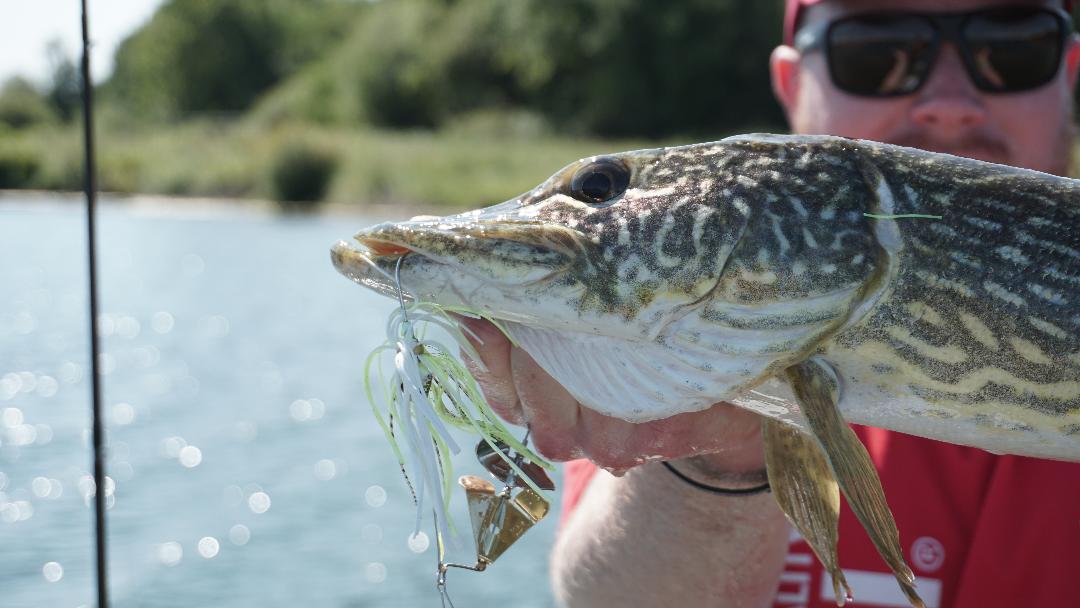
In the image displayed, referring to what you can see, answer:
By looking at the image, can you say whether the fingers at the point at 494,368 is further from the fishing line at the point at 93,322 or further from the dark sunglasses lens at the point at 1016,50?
the dark sunglasses lens at the point at 1016,50

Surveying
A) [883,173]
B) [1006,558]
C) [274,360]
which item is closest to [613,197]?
[883,173]

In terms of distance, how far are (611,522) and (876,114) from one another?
4.30ft

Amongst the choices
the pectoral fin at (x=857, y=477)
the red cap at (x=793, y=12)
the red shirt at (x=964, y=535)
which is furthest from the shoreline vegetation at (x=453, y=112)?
the pectoral fin at (x=857, y=477)

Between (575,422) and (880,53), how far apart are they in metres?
1.57

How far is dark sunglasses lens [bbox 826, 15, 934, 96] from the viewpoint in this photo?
2.80 meters

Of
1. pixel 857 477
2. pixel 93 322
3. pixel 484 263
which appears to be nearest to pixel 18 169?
pixel 93 322

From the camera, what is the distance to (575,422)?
1.76 m

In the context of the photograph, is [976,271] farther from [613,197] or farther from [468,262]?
[468,262]

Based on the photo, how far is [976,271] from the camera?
1.52 m

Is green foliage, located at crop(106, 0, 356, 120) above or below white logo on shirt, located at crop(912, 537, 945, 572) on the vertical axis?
below

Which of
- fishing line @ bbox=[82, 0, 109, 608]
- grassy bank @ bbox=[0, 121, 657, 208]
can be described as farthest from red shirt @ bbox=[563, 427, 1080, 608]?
grassy bank @ bbox=[0, 121, 657, 208]

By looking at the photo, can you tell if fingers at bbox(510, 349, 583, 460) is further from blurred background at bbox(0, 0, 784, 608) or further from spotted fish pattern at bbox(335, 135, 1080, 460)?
blurred background at bbox(0, 0, 784, 608)

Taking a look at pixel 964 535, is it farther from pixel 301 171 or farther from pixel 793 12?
pixel 301 171

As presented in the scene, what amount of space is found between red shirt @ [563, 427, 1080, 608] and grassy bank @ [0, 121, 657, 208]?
23.9 meters
